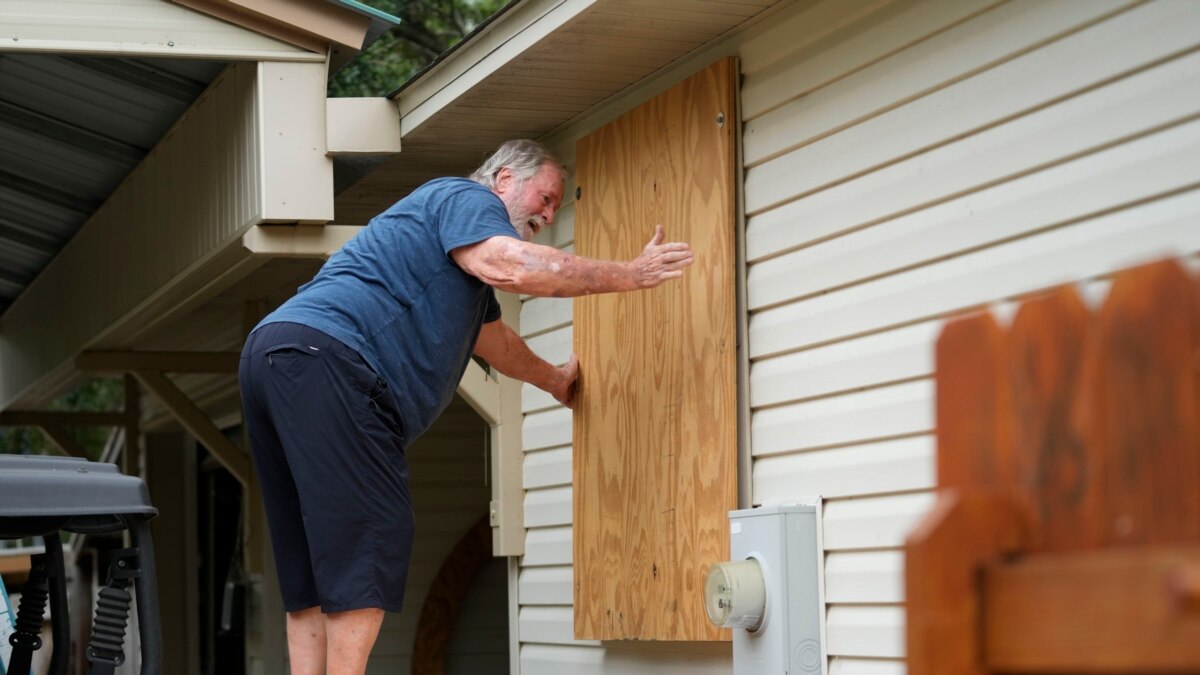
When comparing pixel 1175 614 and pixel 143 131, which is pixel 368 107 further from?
pixel 1175 614

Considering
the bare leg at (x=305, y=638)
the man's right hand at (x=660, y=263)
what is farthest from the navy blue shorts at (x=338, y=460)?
the man's right hand at (x=660, y=263)

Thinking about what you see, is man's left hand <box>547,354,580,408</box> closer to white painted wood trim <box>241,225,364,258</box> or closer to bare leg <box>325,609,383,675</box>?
white painted wood trim <box>241,225,364,258</box>

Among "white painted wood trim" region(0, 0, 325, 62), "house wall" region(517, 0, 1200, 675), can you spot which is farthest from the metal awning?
"house wall" region(517, 0, 1200, 675)

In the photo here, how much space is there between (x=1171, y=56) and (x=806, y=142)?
4.05 feet

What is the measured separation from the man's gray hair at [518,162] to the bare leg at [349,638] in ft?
4.47

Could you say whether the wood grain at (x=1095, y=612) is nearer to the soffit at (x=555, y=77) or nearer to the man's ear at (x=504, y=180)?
the soffit at (x=555, y=77)

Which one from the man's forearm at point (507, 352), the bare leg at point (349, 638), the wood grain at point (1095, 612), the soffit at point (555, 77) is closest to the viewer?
the wood grain at point (1095, 612)

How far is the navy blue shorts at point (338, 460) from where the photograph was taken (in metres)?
3.66

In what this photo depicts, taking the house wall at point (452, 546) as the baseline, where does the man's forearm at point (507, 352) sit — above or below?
above

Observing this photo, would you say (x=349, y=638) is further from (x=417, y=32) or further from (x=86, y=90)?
(x=417, y=32)

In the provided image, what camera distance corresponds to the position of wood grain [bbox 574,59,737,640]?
4.09m

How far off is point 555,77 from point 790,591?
73.9 inches

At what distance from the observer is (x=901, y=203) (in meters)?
3.46

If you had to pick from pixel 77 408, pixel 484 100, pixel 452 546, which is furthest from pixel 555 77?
pixel 77 408
